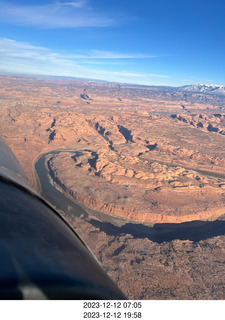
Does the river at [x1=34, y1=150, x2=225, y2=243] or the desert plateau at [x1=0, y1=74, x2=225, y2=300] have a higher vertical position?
A: the desert plateau at [x1=0, y1=74, x2=225, y2=300]

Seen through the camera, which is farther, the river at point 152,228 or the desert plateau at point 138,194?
the river at point 152,228

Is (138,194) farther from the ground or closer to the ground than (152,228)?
farther from the ground

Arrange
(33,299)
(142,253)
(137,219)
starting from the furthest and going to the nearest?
1. (137,219)
2. (142,253)
3. (33,299)

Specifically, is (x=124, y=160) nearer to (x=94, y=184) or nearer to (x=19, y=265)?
(x=94, y=184)

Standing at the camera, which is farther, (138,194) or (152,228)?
(138,194)

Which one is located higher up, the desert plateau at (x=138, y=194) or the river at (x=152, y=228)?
the desert plateau at (x=138, y=194)

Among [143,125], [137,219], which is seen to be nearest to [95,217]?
[137,219]

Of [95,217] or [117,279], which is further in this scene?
[95,217]

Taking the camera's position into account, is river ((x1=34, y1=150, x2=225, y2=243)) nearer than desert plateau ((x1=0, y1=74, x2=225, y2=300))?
No
